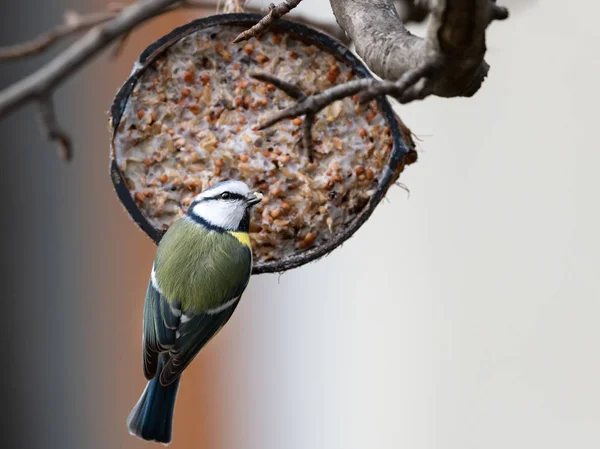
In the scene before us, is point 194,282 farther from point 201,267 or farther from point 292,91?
point 292,91

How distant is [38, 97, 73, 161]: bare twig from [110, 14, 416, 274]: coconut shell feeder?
86 mm

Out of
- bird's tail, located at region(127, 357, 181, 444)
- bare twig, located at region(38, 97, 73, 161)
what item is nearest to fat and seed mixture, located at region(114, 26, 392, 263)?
bare twig, located at region(38, 97, 73, 161)

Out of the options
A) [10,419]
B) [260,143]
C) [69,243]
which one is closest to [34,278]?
[69,243]

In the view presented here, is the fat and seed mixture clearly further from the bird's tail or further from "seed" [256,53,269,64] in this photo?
the bird's tail

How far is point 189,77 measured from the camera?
1.42m

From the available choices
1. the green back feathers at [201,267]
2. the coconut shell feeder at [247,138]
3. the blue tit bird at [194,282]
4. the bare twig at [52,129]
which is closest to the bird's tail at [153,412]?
the blue tit bird at [194,282]

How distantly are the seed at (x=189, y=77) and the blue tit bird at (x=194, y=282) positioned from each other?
0.75 feet

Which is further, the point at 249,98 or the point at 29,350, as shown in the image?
the point at 29,350

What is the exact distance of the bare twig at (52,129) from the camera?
1.29 m

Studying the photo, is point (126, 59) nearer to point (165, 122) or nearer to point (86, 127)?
point (86, 127)

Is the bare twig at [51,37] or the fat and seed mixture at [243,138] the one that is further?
the bare twig at [51,37]

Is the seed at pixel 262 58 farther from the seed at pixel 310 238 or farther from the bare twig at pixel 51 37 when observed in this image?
the bare twig at pixel 51 37

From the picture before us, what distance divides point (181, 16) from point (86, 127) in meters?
0.55

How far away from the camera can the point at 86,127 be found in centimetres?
310
